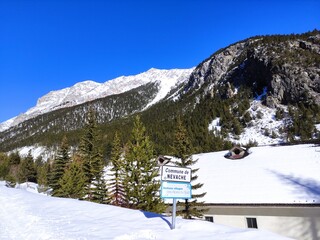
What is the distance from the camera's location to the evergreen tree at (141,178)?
82.5ft

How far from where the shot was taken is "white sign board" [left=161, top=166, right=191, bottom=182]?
878 centimetres

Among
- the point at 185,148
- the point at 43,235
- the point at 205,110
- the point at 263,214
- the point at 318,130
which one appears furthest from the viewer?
the point at 205,110

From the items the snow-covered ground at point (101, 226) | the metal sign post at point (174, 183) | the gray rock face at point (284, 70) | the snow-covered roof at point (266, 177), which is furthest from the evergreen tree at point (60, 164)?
the gray rock face at point (284, 70)

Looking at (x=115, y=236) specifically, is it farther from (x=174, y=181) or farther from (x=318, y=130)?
(x=318, y=130)

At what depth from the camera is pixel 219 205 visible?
22594 millimetres

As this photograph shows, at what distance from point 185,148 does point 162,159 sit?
8.61m

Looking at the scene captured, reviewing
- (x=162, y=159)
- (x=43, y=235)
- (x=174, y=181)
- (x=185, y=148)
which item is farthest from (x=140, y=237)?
(x=162, y=159)

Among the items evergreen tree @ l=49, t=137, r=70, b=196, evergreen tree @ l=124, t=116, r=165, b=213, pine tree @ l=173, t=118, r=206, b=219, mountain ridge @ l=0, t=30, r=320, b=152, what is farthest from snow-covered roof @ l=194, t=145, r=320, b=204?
mountain ridge @ l=0, t=30, r=320, b=152

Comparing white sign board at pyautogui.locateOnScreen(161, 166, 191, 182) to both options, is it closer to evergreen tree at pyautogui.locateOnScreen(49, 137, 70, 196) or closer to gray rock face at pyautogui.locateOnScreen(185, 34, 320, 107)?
evergreen tree at pyautogui.locateOnScreen(49, 137, 70, 196)

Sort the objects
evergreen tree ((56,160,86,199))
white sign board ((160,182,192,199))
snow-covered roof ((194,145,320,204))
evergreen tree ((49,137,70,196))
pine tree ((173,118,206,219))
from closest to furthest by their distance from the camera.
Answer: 1. white sign board ((160,182,192,199))
2. snow-covered roof ((194,145,320,204))
3. pine tree ((173,118,206,219))
4. evergreen tree ((56,160,86,199))
5. evergreen tree ((49,137,70,196))

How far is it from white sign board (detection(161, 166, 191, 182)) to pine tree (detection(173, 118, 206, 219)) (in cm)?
1482

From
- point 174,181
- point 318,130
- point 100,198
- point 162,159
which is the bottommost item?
point 100,198

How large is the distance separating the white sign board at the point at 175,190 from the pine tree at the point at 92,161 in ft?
87.1

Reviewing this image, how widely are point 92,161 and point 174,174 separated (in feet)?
109
